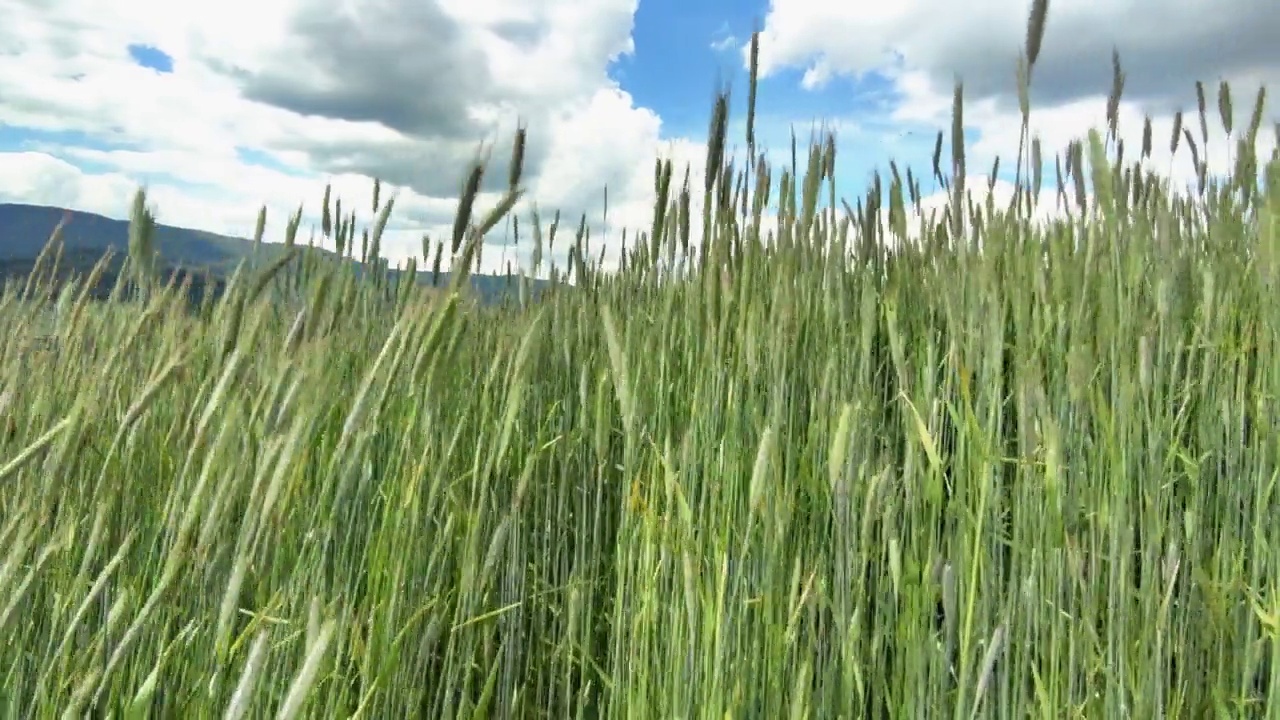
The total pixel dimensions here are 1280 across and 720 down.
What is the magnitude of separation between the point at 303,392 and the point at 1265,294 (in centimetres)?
134

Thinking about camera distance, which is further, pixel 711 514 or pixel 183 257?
pixel 183 257

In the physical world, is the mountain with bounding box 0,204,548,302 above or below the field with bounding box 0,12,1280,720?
above

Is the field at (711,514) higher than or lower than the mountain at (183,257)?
lower

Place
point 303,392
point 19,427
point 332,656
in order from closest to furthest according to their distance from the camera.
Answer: point 303,392, point 332,656, point 19,427

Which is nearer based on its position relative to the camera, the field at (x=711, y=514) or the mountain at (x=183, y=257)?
the field at (x=711, y=514)

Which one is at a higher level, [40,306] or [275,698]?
[40,306]

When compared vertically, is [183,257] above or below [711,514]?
above

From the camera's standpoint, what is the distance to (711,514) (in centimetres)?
100

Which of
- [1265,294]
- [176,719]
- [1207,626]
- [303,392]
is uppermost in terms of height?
[1265,294]

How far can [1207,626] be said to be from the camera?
107 cm

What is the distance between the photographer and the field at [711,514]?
772mm

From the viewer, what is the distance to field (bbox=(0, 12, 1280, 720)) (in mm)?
772

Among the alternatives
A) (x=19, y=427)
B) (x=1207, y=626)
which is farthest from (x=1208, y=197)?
(x=19, y=427)

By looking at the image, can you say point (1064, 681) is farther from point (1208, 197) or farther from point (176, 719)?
point (1208, 197)
